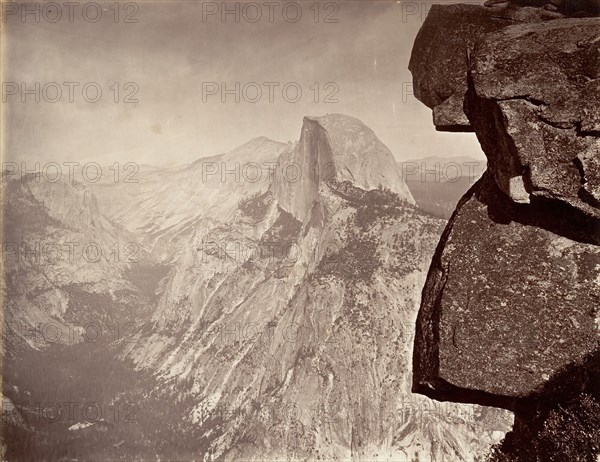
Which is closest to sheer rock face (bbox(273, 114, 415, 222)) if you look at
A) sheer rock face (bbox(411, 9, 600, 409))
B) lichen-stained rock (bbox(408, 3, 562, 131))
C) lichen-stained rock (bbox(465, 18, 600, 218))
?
lichen-stained rock (bbox(408, 3, 562, 131))

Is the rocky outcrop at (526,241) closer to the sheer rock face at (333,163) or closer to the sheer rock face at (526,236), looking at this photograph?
the sheer rock face at (526,236)

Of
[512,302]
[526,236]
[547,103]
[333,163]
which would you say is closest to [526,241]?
[526,236]

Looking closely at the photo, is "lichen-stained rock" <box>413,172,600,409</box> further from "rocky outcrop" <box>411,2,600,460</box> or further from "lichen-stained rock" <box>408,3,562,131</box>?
"lichen-stained rock" <box>408,3,562,131</box>

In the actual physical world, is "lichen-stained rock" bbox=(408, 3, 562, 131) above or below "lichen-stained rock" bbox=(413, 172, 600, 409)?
above

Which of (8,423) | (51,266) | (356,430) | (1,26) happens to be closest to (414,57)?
(1,26)

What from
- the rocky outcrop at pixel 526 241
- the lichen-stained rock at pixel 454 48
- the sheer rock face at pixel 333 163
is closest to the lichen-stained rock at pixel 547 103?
the rocky outcrop at pixel 526 241

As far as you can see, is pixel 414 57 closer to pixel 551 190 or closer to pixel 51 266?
pixel 551 190
